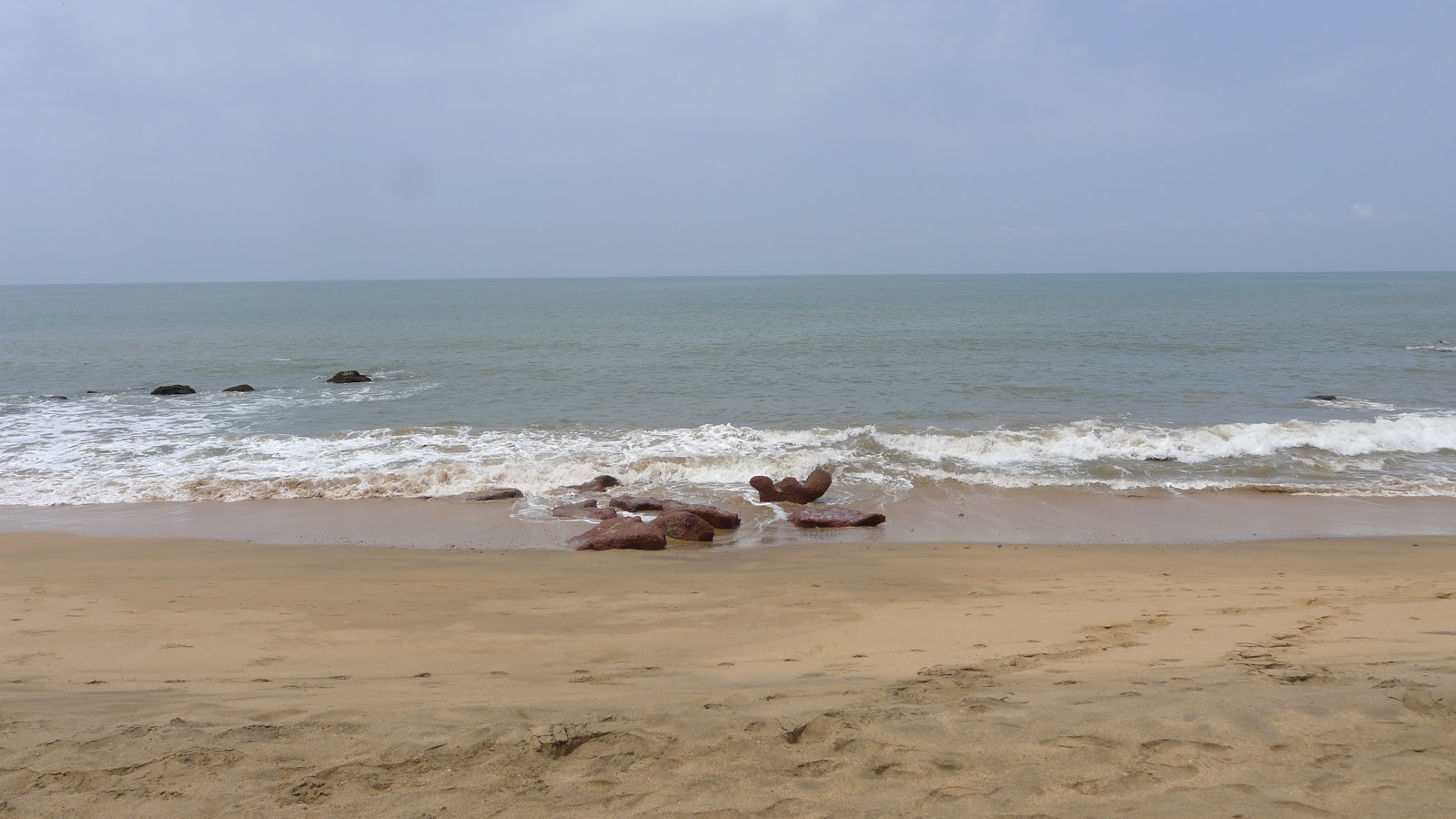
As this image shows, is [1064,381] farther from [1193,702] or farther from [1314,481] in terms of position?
[1193,702]

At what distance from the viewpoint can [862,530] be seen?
39.4 feet

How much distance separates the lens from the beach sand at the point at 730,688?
145 inches

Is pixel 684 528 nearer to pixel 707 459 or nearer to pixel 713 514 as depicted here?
pixel 713 514

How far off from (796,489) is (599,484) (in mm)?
3434

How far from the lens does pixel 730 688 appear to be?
5324 mm

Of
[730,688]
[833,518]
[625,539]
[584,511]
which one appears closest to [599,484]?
[584,511]

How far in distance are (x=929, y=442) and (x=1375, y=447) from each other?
875 centimetres

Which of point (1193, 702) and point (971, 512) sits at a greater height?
point (1193, 702)

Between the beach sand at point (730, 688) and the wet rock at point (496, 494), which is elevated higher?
the beach sand at point (730, 688)

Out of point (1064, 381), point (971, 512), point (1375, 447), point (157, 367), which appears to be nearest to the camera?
point (971, 512)

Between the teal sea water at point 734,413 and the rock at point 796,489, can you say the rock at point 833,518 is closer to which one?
the rock at point 796,489

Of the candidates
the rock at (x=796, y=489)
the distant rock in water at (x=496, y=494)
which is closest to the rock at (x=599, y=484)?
the distant rock in water at (x=496, y=494)

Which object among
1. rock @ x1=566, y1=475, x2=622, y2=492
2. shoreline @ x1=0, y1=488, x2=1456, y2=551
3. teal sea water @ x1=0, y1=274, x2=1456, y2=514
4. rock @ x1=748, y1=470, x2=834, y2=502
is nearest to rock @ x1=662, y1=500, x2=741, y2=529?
shoreline @ x1=0, y1=488, x2=1456, y2=551

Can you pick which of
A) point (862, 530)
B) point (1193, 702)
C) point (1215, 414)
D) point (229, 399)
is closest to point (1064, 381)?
point (1215, 414)
